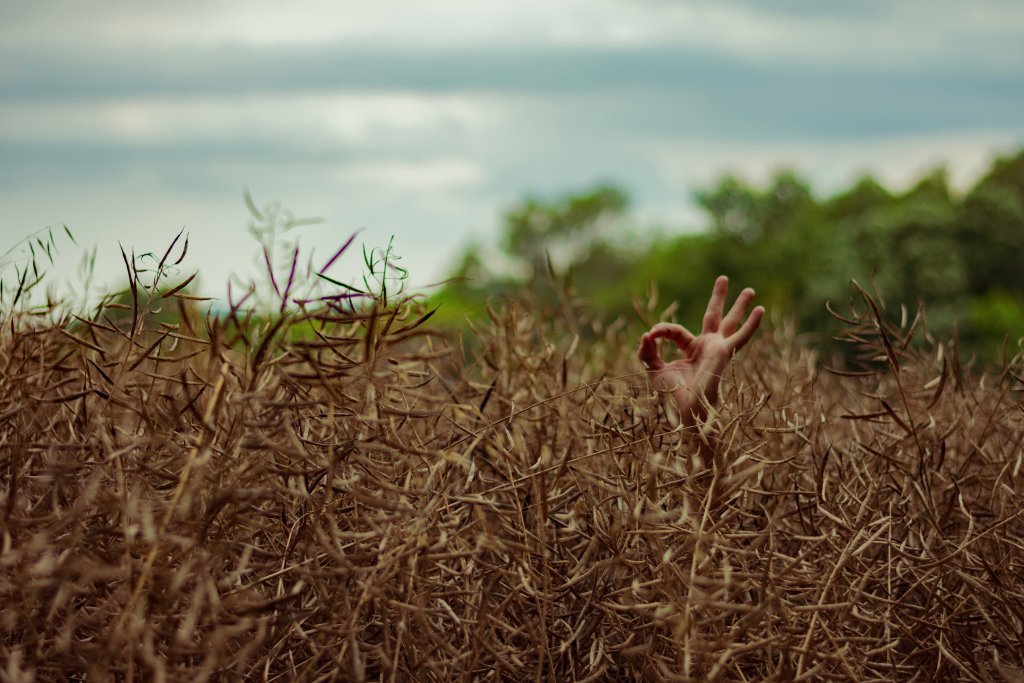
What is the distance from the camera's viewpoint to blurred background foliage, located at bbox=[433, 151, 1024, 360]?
17359 mm

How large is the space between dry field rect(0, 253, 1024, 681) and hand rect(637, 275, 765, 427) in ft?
0.86

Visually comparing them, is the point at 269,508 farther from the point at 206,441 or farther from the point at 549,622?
the point at 549,622

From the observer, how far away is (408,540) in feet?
5.44

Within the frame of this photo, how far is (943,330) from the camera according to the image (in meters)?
18.7

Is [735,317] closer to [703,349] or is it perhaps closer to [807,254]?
[703,349]

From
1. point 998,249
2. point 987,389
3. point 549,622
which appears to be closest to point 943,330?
point 998,249

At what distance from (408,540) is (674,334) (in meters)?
1.38

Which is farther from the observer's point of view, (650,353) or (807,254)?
(807,254)

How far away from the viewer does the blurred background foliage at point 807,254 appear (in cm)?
1736

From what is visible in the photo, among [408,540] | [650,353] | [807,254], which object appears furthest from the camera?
[807,254]

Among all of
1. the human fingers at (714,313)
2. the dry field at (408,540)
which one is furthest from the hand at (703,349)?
the dry field at (408,540)

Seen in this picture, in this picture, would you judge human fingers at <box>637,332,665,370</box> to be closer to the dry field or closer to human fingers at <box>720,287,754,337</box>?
human fingers at <box>720,287,754,337</box>

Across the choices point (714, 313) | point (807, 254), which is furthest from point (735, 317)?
point (807, 254)

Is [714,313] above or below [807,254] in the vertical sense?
above
